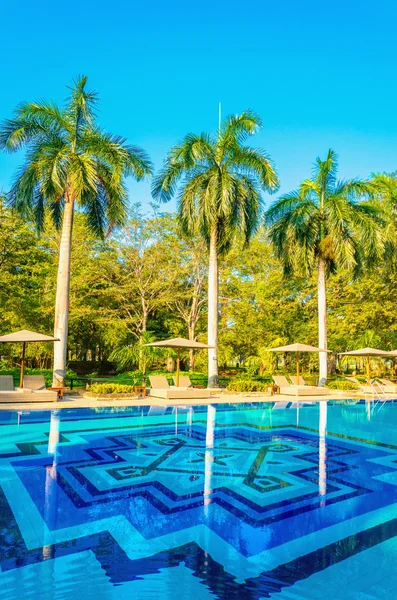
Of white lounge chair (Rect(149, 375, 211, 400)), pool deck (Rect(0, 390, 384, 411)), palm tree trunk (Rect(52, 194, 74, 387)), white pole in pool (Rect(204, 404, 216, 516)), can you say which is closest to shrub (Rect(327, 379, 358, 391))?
pool deck (Rect(0, 390, 384, 411))

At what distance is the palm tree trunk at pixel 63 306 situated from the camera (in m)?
17.1

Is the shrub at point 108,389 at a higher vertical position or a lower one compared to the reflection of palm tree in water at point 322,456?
higher

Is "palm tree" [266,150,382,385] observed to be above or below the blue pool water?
above

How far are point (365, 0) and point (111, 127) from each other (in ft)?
35.8

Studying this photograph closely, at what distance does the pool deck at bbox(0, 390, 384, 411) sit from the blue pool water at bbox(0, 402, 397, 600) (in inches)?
153

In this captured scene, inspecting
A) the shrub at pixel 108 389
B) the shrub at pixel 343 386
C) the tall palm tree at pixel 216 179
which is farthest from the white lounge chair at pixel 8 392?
the shrub at pixel 343 386

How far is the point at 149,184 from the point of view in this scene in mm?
20984

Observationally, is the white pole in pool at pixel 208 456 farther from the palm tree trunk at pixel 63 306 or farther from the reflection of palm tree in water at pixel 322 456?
the palm tree trunk at pixel 63 306

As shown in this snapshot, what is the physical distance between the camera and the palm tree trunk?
56.1ft

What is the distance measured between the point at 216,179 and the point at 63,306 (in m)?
8.64

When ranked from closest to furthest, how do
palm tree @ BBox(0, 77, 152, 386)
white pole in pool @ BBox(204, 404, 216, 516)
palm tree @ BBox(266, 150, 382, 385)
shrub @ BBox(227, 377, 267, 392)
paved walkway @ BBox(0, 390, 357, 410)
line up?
white pole in pool @ BBox(204, 404, 216, 516), paved walkway @ BBox(0, 390, 357, 410), palm tree @ BBox(0, 77, 152, 386), shrub @ BBox(227, 377, 267, 392), palm tree @ BBox(266, 150, 382, 385)

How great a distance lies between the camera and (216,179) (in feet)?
64.4

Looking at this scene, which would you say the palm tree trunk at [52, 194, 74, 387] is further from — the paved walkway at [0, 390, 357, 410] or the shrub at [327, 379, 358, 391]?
the shrub at [327, 379, 358, 391]

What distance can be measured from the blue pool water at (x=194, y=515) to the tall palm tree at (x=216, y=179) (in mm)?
11297
